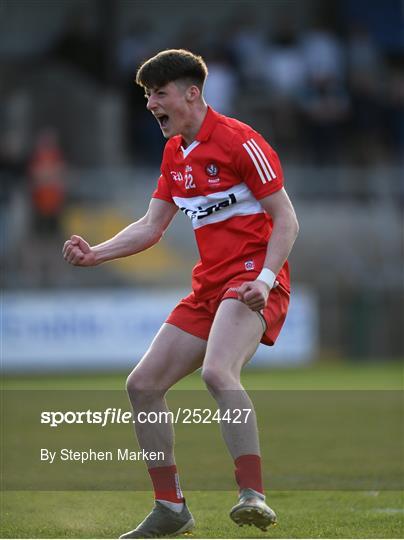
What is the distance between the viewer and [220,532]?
6.92 meters

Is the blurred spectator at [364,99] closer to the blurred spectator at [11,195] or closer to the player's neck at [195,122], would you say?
the blurred spectator at [11,195]

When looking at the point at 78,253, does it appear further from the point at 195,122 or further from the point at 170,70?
the point at 170,70

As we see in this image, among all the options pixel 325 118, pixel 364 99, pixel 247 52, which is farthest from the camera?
pixel 364 99

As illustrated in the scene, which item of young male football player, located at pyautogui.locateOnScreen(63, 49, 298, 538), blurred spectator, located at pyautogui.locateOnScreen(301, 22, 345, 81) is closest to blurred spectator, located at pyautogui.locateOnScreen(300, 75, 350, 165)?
blurred spectator, located at pyautogui.locateOnScreen(301, 22, 345, 81)

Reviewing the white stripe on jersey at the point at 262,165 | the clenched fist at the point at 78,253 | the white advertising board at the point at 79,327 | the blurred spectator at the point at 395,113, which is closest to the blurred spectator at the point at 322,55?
the blurred spectator at the point at 395,113

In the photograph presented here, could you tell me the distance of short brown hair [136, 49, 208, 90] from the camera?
6.70m

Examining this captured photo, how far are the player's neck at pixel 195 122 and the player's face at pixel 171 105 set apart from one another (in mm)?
21

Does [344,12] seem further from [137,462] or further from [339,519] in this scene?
[339,519]

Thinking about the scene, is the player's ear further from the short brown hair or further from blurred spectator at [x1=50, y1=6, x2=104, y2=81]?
blurred spectator at [x1=50, y1=6, x2=104, y2=81]

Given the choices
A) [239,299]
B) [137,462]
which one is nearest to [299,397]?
[137,462]

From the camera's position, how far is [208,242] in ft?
22.4

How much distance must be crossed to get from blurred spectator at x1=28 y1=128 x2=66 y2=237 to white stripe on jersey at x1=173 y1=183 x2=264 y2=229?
43.3ft

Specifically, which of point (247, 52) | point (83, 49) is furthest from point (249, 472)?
point (83, 49)

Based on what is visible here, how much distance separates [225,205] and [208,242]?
217 mm
